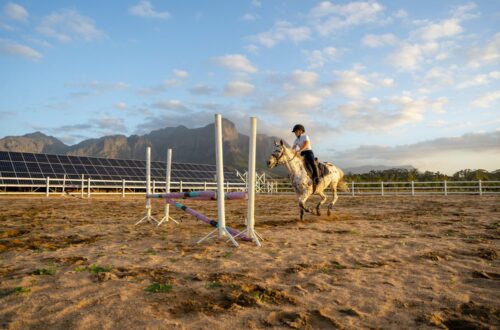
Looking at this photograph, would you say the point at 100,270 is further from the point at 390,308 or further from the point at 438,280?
the point at 438,280

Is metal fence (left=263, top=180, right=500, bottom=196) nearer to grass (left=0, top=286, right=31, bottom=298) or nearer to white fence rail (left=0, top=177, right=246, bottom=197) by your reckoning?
white fence rail (left=0, top=177, right=246, bottom=197)

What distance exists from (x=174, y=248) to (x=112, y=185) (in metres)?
24.4

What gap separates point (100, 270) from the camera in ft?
13.2

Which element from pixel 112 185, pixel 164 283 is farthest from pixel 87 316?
pixel 112 185

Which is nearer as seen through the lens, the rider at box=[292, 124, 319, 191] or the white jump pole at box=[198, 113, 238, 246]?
the white jump pole at box=[198, 113, 238, 246]

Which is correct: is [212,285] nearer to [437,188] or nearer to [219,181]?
[219,181]

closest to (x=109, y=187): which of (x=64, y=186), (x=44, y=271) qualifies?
(x=64, y=186)

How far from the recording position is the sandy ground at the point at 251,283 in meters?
2.65

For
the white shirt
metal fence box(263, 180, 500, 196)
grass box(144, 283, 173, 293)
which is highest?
the white shirt

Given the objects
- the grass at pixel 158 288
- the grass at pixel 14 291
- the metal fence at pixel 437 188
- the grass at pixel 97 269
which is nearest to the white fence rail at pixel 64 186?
the metal fence at pixel 437 188

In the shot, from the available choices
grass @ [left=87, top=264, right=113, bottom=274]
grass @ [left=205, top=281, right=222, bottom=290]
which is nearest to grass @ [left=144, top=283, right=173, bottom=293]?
grass @ [left=205, top=281, right=222, bottom=290]

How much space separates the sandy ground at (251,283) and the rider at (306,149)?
3.67m

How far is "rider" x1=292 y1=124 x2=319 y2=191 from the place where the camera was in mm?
9914

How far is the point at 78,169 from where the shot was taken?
1125 inches
